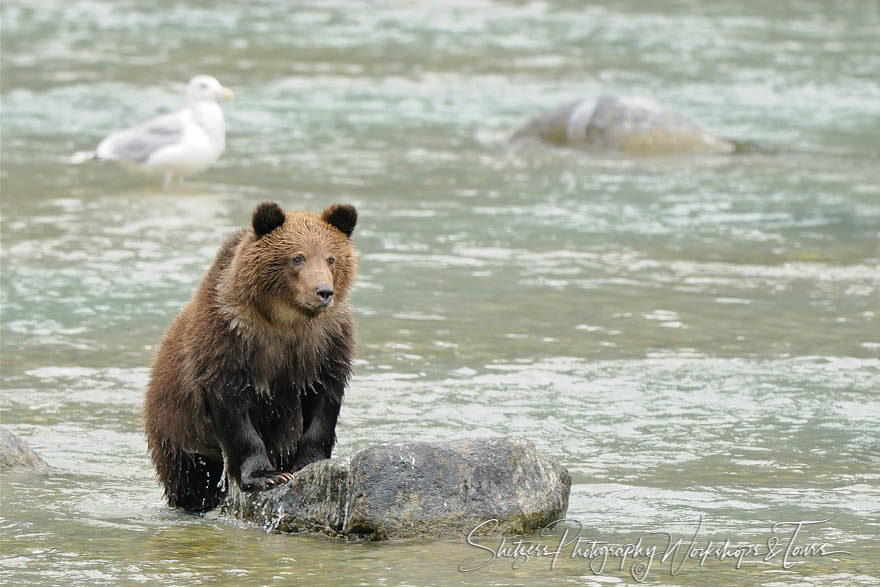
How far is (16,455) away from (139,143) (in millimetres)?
8893

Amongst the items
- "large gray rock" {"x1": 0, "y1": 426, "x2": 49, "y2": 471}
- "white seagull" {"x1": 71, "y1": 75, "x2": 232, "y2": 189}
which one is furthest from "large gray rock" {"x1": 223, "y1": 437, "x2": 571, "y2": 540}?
"white seagull" {"x1": 71, "y1": 75, "x2": 232, "y2": 189}

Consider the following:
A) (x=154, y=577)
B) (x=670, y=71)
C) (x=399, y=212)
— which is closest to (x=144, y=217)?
(x=399, y=212)

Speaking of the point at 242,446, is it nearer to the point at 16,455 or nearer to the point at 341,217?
the point at 341,217

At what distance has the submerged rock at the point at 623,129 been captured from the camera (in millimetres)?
18141

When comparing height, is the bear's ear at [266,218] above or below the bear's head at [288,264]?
above

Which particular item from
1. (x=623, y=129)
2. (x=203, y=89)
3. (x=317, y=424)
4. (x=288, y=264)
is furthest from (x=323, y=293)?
(x=623, y=129)

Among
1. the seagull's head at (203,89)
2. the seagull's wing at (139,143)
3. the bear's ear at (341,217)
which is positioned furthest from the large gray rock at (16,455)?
the seagull's head at (203,89)

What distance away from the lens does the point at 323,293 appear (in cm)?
601

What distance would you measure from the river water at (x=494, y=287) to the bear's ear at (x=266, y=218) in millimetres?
1239

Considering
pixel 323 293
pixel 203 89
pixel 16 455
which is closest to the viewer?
pixel 323 293

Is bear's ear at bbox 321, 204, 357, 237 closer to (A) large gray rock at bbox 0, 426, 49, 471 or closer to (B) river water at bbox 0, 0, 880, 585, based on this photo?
(B) river water at bbox 0, 0, 880, 585

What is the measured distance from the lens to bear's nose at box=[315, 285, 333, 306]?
237 inches

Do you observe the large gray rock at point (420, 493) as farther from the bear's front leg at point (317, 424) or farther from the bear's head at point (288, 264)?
the bear's head at point (288, 264)

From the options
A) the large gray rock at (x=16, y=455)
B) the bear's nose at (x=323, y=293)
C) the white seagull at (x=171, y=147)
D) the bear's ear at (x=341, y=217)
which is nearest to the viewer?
the bear's nose at (x=323, y=293)
